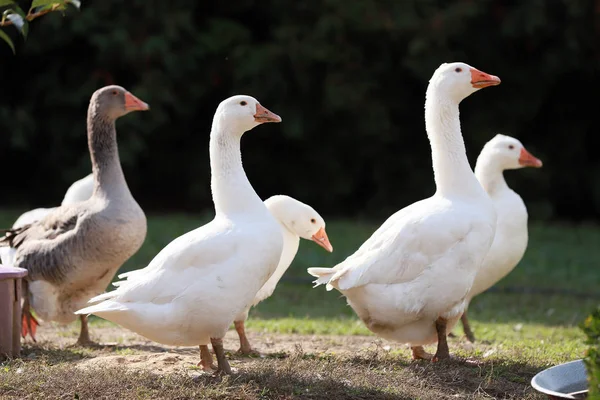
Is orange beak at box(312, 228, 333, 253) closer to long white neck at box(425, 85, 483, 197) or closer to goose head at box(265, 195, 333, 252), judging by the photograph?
goose head at box(265, 195, 333, 252)

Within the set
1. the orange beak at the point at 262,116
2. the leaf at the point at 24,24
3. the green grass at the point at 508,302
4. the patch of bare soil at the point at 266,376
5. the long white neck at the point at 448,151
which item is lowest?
the green grass at the point at 508,302

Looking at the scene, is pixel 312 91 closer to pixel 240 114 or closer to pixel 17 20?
pixel 240 114

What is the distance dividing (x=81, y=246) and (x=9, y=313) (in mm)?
909

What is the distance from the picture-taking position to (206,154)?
15.6 meters

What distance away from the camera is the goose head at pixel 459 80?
20.0 feet

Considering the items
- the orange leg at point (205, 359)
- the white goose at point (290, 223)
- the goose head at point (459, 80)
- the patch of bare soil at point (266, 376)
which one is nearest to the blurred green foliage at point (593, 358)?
the patch of bare soil at point (266, 376)

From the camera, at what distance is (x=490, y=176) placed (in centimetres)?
771

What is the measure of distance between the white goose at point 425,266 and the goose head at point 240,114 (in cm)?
106

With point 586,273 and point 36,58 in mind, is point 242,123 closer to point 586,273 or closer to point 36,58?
point 586,273

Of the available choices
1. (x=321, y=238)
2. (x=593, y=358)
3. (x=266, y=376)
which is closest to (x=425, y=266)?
(x=321, y=238)

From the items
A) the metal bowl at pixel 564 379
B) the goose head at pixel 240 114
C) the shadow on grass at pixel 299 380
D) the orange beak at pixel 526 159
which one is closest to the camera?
the metal bowl at pixel 564 379

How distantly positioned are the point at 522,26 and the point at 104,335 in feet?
31.9

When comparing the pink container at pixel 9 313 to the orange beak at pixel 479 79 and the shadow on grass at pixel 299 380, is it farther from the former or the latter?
the orange beak at pixel 479 79

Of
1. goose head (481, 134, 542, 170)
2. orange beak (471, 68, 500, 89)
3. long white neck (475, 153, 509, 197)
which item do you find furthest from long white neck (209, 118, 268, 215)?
goose head (481, 134, 542, 170)
